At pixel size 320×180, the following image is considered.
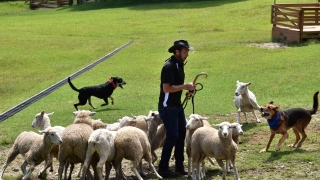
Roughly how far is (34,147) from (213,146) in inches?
125

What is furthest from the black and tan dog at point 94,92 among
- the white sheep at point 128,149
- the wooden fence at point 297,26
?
the wooden fence at point 297,26

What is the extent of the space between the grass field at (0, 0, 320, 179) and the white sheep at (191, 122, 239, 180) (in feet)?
1.89

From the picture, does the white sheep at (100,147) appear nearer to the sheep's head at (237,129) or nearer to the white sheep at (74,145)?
the white sheep at (74,145)

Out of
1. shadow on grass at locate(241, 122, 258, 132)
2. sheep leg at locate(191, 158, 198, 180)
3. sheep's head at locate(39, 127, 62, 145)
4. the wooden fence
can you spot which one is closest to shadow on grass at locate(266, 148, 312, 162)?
sheep leg at locate(191, 158, 198, 180)

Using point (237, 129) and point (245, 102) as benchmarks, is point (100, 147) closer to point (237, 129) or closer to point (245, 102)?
point (237, 129)

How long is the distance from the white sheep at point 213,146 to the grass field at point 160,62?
58 cm

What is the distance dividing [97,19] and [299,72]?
27.4m

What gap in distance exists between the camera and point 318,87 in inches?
805

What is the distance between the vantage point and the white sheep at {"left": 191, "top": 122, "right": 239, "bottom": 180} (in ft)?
34.3

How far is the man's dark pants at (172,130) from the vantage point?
1103cm

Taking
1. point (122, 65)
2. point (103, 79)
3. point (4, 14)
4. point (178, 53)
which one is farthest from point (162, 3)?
point (178, 53)

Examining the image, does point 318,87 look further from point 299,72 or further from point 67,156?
point 67,156

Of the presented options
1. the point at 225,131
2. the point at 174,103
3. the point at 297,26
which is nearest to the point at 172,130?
the point at 174,103

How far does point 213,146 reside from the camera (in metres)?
10.7
